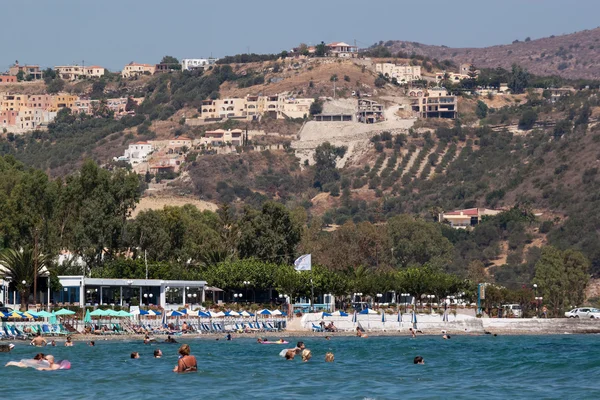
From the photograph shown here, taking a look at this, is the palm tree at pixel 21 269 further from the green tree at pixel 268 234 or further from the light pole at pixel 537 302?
the light pole at pixel 537 302

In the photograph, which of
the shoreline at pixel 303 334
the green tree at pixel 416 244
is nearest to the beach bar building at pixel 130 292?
the shoreline at pixel 303 334

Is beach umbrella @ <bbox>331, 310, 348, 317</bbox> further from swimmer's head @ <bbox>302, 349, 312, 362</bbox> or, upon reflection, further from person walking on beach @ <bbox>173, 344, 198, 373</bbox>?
person walking on beach @ <bbox>173, 344, 198, 373</bbox>

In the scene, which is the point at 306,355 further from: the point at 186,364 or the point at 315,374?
the point at 186,364

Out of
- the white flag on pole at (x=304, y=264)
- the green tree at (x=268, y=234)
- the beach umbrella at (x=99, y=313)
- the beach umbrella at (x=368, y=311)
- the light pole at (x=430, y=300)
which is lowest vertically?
the beach umbrella at (x=99, y=313)

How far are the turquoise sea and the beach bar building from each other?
63.2 feet

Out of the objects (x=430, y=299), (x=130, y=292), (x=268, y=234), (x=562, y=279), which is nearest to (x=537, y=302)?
(x=562, y=279)

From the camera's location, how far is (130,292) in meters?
103

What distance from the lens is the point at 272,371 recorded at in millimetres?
57031

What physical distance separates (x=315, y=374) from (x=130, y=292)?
49907 mm

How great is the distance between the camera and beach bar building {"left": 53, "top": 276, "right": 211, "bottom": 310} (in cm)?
9738

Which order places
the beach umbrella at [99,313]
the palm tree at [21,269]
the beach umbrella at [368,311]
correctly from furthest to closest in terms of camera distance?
the beach umbrella at [368,311]
the palm tree at [21,269]
the beach umbrella at [99,313]

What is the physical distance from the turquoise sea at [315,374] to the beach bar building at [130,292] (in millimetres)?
19261

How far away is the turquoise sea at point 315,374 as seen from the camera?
4728cm

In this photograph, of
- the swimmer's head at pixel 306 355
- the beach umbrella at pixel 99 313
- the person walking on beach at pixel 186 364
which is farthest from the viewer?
the beach umbrella at pixel 99 313
